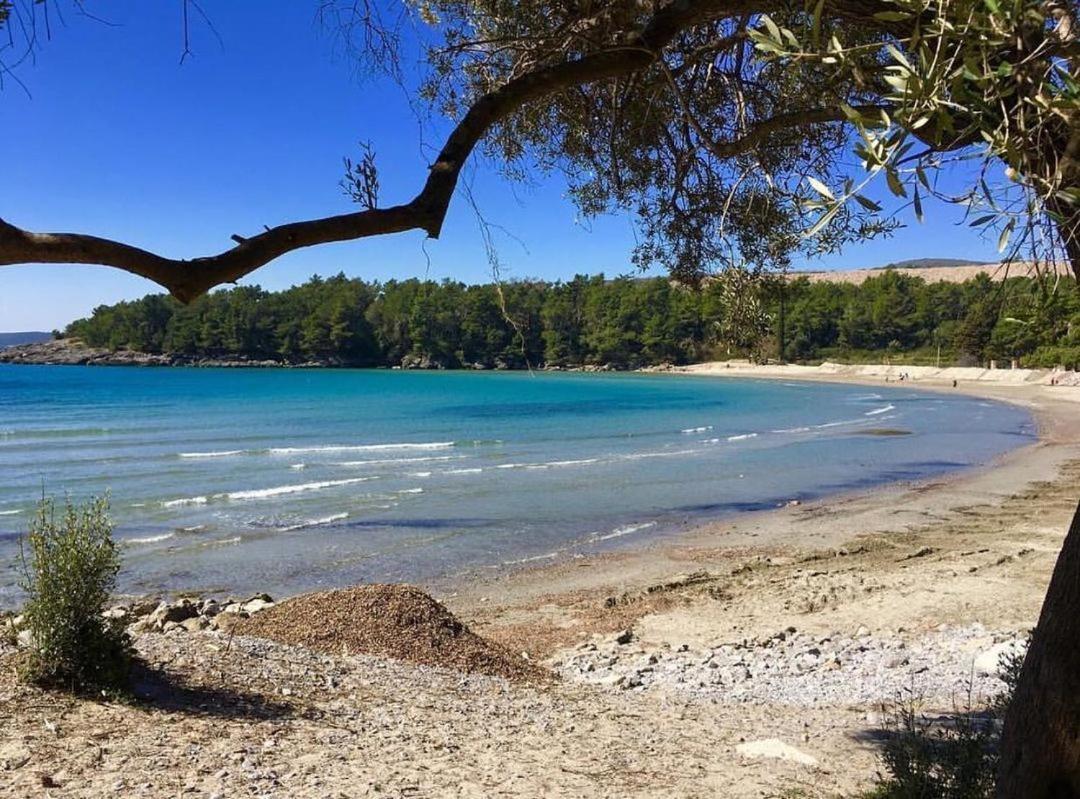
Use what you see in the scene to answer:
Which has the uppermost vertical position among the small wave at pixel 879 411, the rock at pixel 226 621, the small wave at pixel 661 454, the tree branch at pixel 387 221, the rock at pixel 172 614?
the tree branch at pixel 387 221

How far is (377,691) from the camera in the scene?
5.93 metres

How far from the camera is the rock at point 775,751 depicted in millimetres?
4887

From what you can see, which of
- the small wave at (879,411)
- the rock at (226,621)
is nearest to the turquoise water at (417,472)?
the small wave at (879,411)

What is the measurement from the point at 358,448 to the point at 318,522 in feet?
46.4

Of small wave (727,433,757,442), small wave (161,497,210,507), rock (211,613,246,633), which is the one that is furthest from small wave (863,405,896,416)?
rock (211,613,246,633)

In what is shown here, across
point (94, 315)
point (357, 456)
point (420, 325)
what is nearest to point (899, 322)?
point (420, 325)

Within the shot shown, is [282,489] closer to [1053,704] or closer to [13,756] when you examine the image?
[13,756]

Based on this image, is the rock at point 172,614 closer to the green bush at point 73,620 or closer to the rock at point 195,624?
the rock at point 195,624

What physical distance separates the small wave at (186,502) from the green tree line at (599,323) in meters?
8.17

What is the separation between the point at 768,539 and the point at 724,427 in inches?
1013

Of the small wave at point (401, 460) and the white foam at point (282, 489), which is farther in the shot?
the small wave at point (401, 460)

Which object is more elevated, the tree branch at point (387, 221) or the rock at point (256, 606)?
the tree branch at point (387, 221)

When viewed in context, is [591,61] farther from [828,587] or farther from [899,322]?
[899,322]

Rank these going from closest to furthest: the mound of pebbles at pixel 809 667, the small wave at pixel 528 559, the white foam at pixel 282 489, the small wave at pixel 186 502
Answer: the mound of pebbles at pixel 809 667, the small wave at pixel 528 559, the small wave at pixel 186 502, the white foam at pixel 282 489
